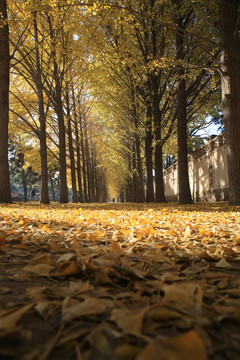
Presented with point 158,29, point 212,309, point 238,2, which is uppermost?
point 158,29

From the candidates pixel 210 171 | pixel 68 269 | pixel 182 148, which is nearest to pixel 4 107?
pixel 182 148

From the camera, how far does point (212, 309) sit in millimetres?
983

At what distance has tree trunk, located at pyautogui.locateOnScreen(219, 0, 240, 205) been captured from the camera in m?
6.99

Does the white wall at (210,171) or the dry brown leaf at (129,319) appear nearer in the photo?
the dry brown leaf at (129,319)

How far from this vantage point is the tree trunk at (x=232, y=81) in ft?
22.9

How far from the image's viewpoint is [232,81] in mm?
7012

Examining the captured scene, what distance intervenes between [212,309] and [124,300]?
1.21 ft

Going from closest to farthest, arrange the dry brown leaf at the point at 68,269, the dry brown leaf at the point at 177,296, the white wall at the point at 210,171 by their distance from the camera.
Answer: the dry brown leaf at the point at 177,296 → the dry brown leaf at the point at 68,269 → the white wall at the point at 210,171

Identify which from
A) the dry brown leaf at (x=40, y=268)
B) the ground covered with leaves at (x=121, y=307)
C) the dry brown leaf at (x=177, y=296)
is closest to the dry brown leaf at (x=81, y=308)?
the ground covered with leaves at (x=121, y=307)

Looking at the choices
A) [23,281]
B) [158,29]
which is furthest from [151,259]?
[158,29]

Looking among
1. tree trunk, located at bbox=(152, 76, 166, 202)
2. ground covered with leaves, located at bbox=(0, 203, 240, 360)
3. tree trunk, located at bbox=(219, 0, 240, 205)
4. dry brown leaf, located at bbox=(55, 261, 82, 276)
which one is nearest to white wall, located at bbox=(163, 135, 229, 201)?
tree trunk, located at bbox=(152, 76, 166, 202)

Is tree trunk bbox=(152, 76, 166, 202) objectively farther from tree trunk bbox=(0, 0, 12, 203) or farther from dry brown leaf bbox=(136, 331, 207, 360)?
dry brown leaf bbox=(136, 331, 207, 360)

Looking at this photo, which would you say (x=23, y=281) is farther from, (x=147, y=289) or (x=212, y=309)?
(x=212, y=309)

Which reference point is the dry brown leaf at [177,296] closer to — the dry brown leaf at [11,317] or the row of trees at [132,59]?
the dry brown leaf at [11,317]
